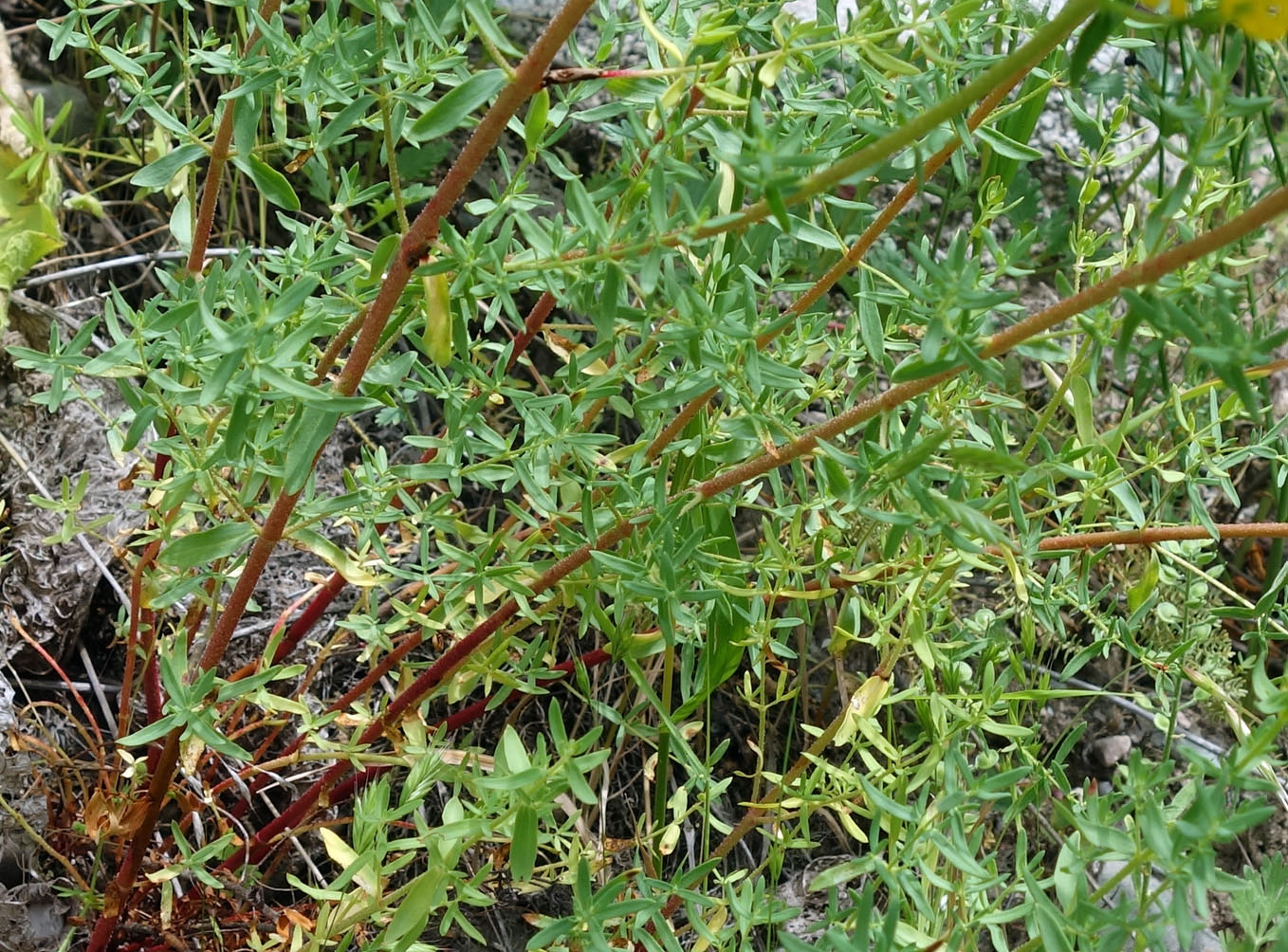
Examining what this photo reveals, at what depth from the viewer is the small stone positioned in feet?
5.89

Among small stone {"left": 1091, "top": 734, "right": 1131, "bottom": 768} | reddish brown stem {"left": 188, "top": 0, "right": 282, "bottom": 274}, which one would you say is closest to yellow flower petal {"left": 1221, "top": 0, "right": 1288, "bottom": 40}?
reddish brown stem {"left": 188, "top": 0, "right": 282, "bottom": 274}

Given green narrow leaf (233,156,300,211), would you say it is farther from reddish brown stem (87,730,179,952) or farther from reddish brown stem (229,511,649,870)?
reddish brown stem (87,730,179,952)

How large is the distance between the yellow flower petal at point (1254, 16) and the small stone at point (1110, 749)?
139 cm

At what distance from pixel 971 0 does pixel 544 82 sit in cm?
33

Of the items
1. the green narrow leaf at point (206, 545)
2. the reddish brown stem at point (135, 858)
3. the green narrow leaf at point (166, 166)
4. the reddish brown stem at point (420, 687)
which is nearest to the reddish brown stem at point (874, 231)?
the reddish brown stem at point (420, 687)

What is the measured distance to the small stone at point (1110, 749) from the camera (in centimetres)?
179

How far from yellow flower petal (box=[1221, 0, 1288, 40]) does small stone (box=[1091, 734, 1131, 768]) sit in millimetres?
1386

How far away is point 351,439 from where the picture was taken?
201cm

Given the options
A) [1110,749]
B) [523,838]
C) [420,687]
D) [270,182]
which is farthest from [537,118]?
[1110,749]

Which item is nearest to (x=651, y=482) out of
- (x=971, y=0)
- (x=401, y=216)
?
(x=401, y=216)

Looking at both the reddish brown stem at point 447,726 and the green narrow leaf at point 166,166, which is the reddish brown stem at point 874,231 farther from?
the green narrow leaf at point 166,166

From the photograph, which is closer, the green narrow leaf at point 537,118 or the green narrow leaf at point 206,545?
the green narrow leaf at point 537,118

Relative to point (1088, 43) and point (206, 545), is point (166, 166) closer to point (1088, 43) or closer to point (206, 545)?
point (206, 545)

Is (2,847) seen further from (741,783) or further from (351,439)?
(741,783)
